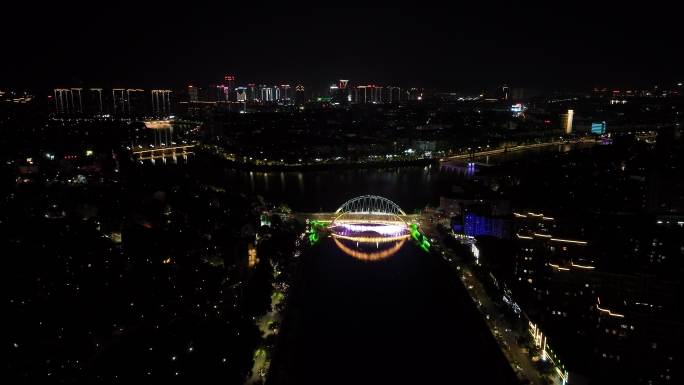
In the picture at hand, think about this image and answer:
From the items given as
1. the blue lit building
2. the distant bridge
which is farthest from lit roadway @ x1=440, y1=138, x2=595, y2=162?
the distant bridge

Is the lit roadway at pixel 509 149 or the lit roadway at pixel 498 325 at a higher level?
the lit roadway at pixel 498 325

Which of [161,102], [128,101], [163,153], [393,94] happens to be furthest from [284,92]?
[163,153]

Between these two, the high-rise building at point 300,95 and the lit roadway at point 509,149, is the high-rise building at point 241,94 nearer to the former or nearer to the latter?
the high-rise building at point 300,95

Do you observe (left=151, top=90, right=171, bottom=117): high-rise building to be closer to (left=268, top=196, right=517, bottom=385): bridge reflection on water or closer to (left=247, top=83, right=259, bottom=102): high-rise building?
(left=247, top=83, right=259, bottom=102): high-rise building

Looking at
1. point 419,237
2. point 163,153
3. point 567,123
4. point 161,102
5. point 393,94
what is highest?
point 393,94

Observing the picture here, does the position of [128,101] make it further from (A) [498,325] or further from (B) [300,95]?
(A) [498,325]

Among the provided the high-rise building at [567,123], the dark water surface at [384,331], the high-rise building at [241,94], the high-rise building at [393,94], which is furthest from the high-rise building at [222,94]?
the dark water surface at [384,331]

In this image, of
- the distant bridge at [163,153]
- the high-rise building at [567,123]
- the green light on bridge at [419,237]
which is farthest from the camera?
the high-rise building at [567,123]

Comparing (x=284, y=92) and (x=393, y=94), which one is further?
(x=284, y=92)
